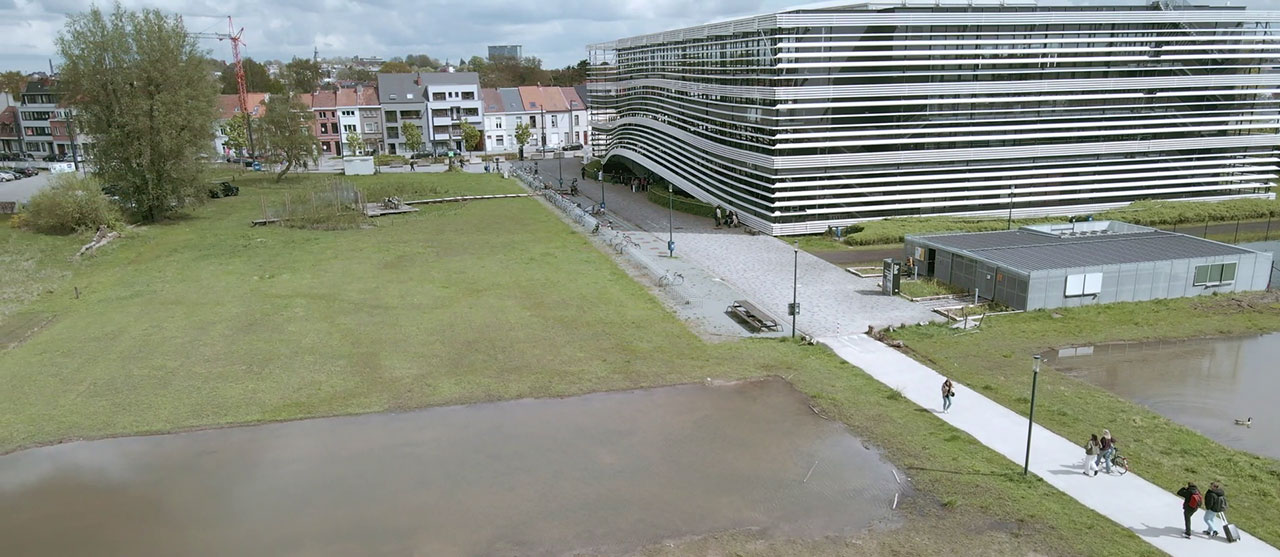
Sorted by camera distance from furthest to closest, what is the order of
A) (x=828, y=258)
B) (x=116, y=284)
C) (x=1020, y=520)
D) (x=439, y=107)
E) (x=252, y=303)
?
(x=439, y=107) < (x=828, y=258) < (x=116, y=284) < (x=252, y=303) < (x=1020, y=520)

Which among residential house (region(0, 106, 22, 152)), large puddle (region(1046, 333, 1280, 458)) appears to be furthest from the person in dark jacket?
residential house (region(0, 106, 22, 152))

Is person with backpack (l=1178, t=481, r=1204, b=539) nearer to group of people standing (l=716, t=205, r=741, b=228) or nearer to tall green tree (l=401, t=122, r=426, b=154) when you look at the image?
group of people standing (l=716, t=205, r=741, b=228)

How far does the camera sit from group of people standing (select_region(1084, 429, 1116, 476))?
16188mm

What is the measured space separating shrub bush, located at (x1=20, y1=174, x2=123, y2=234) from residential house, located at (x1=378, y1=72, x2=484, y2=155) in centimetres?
5061

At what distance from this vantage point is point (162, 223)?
49531 millimetres

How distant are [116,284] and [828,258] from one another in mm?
30708

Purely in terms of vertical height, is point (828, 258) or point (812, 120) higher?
point (812, 120)

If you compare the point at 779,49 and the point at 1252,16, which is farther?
the point at 1252,16

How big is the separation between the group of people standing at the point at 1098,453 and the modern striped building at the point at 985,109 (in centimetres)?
2677

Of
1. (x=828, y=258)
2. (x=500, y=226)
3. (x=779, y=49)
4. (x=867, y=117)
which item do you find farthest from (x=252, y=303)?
(x=867, y=117)

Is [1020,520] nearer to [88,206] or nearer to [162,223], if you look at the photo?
[88,206]

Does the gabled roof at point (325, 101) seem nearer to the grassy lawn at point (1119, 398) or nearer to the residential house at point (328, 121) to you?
the residential house at point (328, 121)

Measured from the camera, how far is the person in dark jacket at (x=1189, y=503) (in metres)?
13.9

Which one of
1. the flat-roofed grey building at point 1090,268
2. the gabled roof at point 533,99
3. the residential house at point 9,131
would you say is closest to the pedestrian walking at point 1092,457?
the flat-roofed grey building at point 1090,268
